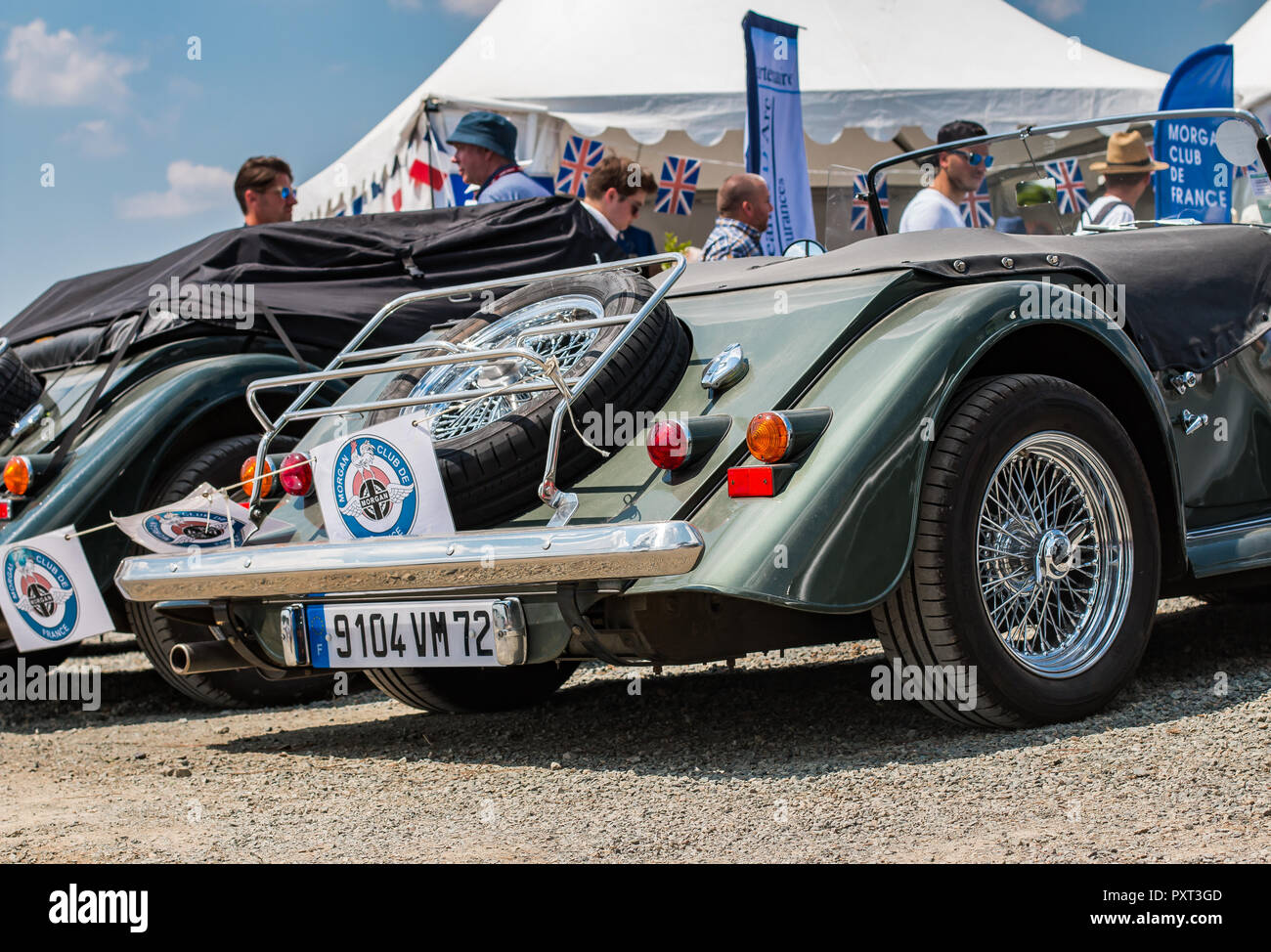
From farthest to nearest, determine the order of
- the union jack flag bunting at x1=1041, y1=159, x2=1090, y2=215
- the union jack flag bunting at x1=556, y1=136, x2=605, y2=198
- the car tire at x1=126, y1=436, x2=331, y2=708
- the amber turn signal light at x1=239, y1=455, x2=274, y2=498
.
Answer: the union jack flag bunting at x1=556, y1=136, x2=605, y2=198
the union jack flag bunting at x1=1041, y1=159, x2=1090, y2=215
the car tire at x1=126, y1=436, x2=331, y2=708
the amber turn signal light at x1=239, y1=455, x2=274, y2=498

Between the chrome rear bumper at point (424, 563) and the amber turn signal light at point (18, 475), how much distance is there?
1.13 metres

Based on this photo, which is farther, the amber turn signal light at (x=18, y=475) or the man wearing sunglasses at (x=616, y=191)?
the man wearing sunglasses at (x=616, y=191)

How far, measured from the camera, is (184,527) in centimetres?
407

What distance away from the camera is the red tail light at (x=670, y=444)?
11.0 feet

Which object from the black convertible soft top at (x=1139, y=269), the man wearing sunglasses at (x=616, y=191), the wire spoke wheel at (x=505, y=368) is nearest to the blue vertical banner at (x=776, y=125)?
the man wearing sunglasses at (x=616, y=191)

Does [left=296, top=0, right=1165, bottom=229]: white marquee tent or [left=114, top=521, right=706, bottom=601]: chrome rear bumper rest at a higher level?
[left=296, top=0, right=1165, bottom=229]: white marquee tent

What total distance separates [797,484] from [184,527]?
1.93 m

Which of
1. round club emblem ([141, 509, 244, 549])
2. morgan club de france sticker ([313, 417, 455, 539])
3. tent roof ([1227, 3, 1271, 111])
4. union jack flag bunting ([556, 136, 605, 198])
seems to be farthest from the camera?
tent roof ([1227, 3, 1271, 111])

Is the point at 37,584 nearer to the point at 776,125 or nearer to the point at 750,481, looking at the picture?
the point at 750,481

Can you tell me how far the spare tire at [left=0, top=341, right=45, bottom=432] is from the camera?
5.18 meters

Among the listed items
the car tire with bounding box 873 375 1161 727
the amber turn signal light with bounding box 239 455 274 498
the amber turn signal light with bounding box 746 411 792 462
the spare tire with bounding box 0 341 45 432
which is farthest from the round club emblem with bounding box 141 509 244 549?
the car tire with bounding box 873 375 1161 727

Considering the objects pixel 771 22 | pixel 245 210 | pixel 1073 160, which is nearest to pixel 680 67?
pixel 771 22

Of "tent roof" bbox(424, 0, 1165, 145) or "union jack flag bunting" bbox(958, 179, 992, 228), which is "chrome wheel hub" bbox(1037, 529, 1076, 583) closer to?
"union jack flag bunting" bbox(958, 179, 992, 228)

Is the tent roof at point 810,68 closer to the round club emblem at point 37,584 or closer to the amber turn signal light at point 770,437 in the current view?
the round club emblem at point 37,584
